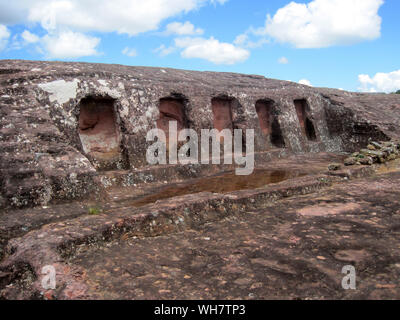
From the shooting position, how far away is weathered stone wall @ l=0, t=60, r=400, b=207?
14.5ft

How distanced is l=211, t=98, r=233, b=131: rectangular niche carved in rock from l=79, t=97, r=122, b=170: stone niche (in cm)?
327

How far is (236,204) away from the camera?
3.93 metres

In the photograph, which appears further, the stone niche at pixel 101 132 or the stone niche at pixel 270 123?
the stone niche at pixel 270 123

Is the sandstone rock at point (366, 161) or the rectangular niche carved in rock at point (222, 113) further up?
the rectangular niche carved in rock at point (222, 113)

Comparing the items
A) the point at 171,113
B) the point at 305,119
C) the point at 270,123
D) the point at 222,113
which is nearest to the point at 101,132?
the point at 171,113

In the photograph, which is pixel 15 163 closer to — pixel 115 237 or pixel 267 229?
pixel 115 237

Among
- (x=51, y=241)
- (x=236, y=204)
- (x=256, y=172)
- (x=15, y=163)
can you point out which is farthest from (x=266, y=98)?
(x=51, y=241)

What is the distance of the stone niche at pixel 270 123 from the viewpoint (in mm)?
10258

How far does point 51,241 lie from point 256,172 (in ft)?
17.2

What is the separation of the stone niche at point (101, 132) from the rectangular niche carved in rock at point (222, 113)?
327cm

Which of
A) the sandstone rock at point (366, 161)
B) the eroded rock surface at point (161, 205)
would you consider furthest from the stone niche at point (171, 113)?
the sandstone rock at point (366, 161)

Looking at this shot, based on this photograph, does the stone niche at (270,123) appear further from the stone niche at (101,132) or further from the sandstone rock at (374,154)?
the stone niche at (101,132)

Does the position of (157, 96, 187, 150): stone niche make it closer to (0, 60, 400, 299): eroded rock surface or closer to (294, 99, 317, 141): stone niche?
(0, 60, 400, 299): eroded rock surface

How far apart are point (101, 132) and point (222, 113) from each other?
12.1ft
